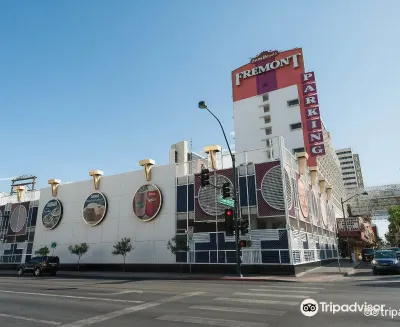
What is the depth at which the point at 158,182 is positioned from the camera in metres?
31.3

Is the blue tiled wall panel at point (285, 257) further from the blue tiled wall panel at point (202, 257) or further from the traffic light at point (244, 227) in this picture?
the blue tiled wall panel at point (202, 257)

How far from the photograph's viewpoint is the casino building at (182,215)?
24875mm

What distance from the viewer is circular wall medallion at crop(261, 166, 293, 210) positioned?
80.9ft

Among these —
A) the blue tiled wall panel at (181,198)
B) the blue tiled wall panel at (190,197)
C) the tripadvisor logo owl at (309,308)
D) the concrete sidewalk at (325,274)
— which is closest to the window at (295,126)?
the concrete sidewalk at (325,274)

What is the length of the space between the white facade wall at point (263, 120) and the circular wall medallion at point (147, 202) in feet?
110

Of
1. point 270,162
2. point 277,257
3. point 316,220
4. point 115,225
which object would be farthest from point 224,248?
point 316,220

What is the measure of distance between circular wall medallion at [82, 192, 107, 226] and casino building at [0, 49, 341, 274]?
113 millimetres

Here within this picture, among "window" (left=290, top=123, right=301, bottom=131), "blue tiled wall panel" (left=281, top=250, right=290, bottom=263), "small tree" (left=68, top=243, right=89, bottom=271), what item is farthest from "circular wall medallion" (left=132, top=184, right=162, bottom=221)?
"window" (left=290, top=123, right=301, bottom=131)

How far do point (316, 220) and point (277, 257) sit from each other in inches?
605

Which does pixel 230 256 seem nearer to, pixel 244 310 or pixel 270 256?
pixel 270 256

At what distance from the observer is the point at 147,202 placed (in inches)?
1219

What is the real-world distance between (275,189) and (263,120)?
132 ft

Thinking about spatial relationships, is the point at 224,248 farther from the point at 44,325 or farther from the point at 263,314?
the point at 44,325

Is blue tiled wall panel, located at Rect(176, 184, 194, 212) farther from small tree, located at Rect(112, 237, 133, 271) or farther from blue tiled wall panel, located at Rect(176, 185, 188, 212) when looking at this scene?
small tree, located at Rect(112, 237, 133, 271)
